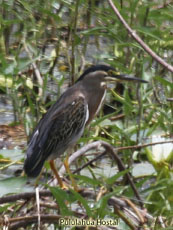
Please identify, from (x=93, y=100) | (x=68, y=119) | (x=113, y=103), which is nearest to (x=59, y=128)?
(x=68, y=119)

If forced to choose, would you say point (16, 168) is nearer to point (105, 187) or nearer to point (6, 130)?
point (6, 130)

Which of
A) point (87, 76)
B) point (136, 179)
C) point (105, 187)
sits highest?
point (87, 76)

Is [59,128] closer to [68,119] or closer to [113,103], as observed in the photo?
[68,119]

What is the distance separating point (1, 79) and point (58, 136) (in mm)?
1540

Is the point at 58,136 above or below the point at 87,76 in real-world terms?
below

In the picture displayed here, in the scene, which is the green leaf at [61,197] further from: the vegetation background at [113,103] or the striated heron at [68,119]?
the striated heron at [68,119]

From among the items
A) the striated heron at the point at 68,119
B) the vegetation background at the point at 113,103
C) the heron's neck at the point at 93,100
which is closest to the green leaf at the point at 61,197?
the vegetation background at the point at 113,103

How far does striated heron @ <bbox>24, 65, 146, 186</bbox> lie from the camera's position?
12.6ft

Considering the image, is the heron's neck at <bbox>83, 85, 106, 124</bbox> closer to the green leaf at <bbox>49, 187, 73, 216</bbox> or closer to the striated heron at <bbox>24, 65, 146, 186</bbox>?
the striated heron at <bbox>24, 65, 146, 186</bbox>

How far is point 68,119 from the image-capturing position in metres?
3.98

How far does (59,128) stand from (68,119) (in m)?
0.07

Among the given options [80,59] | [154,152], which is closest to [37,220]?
[154,152]

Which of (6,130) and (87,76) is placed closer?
(87,76)

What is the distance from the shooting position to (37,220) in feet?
11.2
